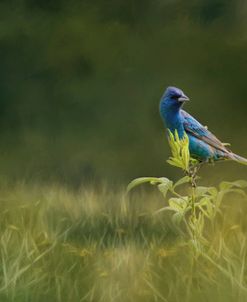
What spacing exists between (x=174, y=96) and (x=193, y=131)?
0.20ft

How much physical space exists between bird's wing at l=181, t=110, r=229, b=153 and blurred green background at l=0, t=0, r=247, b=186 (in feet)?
0.05

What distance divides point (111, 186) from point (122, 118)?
0.35ft

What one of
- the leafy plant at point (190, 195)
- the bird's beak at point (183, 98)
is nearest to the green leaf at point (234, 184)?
the leafy plant at point (190, 195)

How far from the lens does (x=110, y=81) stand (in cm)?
115

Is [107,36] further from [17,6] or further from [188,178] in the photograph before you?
[188,178]

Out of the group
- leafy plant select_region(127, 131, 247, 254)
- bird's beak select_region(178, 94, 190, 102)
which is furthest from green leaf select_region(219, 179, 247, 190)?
bird's beak select_region(178, 94, 190, 102)

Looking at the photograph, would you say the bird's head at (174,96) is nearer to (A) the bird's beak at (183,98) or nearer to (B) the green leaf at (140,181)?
(A) the bird's beak at (183,98)

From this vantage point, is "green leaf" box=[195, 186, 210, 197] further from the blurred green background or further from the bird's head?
the bird's head

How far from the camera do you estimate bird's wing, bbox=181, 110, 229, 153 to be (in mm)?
1103

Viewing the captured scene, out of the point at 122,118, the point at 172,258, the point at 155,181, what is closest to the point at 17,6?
the point at 122,118

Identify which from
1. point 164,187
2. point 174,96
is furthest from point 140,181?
point 174,96

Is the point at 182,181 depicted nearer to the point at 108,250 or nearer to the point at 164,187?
the point at 164,187

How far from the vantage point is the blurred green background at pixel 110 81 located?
112 centimetres

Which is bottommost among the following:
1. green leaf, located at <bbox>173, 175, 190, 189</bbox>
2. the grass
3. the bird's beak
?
the grass
